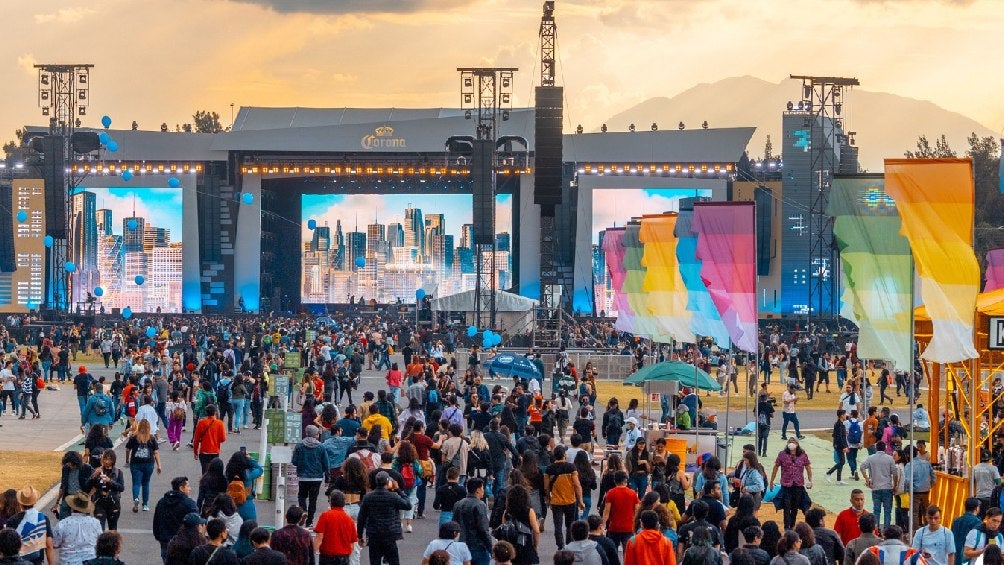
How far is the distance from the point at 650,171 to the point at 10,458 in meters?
45.5

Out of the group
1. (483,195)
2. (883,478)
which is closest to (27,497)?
(883,478)

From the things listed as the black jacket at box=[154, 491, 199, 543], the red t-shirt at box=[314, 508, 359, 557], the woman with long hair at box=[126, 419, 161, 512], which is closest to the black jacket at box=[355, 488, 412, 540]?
the red t-shirt at box=[314, 508, 359, 557]

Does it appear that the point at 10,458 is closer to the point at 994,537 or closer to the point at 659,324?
the point at 659,324

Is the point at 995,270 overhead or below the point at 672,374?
overhead

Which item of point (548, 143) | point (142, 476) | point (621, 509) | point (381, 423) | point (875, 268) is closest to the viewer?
point (621, 509)

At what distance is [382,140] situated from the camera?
66750 millimetres

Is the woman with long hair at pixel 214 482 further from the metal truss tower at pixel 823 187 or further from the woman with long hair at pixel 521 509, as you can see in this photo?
the metal truss tower at pixel 823 187

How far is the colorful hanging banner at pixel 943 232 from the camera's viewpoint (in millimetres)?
14742

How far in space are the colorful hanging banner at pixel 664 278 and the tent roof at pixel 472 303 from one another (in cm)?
2717

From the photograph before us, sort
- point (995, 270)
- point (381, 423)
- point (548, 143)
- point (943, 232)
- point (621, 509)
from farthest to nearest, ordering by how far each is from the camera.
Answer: point (548, 143)
point (995, 270)
point (381, 423)
point (943, 232)
point (621, 509)

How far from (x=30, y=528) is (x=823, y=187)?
2031 inches

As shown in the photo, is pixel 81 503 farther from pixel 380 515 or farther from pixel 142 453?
pixel 142 453

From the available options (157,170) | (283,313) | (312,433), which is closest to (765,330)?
(283,313)

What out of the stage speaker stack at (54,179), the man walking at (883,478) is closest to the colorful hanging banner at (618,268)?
the man walking at (883,478)
